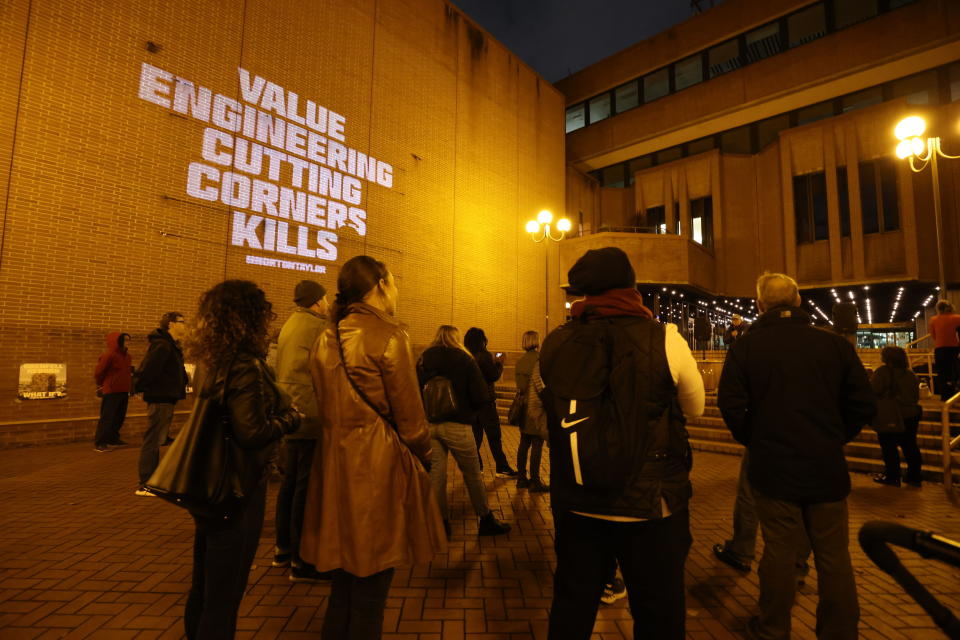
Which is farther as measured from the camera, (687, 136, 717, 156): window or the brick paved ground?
(687, 136, 717, 156): window

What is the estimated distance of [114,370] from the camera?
6.98 metres

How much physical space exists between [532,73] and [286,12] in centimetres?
1065

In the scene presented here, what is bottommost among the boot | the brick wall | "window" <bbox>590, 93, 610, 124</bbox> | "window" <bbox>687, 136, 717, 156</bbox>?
the boot

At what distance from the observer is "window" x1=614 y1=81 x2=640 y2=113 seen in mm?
22250

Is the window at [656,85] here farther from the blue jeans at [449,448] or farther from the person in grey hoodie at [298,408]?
the person in grey hoodie at [298,408]

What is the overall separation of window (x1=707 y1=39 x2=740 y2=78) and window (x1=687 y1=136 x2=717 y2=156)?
2.55 m

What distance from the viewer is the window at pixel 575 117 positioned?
24.0 m

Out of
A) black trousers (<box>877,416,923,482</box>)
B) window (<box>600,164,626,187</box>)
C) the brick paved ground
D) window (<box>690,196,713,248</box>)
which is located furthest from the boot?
window (<box>600,164,626,187</box>)

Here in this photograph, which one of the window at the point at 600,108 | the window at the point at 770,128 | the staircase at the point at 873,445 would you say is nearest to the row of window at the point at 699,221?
the window at the point at 770,128

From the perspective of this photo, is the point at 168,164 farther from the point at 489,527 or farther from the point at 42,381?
the point at 489,527

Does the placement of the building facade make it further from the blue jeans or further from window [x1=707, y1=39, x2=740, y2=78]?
the blue jeans

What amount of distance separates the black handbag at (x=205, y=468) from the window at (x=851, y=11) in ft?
78.6

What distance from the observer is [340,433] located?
1786 millimetres

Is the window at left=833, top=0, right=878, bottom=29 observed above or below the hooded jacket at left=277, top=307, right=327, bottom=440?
above
